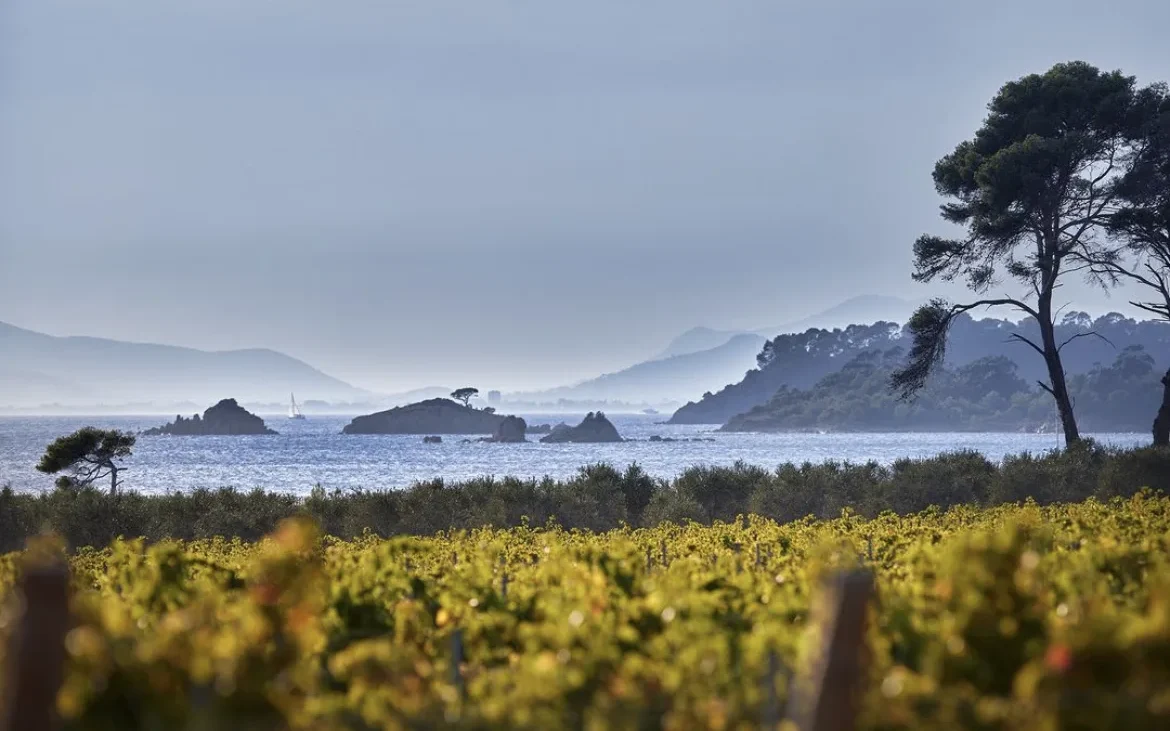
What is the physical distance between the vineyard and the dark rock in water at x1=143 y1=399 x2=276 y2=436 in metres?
145

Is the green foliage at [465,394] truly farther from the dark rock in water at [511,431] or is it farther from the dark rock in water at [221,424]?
the dark rock in water at [221,424]

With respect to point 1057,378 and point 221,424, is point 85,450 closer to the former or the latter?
point 1057,378

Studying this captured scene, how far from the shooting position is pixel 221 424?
14350 centimetres

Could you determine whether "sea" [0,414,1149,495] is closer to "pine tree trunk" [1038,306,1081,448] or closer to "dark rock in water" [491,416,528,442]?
"dark rock in water" [491,416,528,442]

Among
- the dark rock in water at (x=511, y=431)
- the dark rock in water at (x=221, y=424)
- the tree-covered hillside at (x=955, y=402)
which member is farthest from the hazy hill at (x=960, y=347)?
the dark rock in water at (x=221, y=424)

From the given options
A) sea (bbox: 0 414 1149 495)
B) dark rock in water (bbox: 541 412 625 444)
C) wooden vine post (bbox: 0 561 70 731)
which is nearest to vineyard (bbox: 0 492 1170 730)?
wooden vine post (bbox: 0 561 70 731)

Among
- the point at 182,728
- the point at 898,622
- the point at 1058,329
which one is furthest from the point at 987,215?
the point at 1058,329

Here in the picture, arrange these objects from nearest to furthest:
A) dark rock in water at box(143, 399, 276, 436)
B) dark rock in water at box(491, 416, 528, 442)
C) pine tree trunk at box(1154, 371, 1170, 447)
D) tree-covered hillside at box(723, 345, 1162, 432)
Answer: pine tree trunk at box(1154, 371, 1170, 447) → dark rock in water at box(491, 416, 528, 442) → tree-covered hillside at box(723, 345, 1162, 432) → dark rock in water at box(143, 399, 276, 436)

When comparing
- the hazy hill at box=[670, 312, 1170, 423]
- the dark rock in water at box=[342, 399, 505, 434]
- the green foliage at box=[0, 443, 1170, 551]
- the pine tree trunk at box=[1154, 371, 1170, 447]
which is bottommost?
the green foliage at box=[0, 443, 1170, 551]

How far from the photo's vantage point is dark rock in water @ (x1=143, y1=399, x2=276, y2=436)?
142875mm

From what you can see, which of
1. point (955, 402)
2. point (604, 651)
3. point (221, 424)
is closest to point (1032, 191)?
point (604, 651)

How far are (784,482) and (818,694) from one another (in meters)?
18.0

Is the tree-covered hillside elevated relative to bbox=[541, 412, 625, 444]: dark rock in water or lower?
elevated

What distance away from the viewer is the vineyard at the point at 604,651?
9.54 feet
